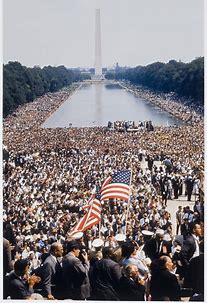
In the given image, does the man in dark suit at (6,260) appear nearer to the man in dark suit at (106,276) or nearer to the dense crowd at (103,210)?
the dense crowd at (103,210)

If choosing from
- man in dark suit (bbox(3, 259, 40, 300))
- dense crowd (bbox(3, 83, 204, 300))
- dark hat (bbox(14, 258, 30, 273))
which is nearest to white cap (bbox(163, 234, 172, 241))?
dense crowd (bbox(3, 83, 204, 300))

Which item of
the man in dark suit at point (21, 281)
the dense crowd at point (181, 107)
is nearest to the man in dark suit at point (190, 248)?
the man in dark suit at point (21, 281)

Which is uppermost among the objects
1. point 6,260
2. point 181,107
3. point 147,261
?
point 181,107

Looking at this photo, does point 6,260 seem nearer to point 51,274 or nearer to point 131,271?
point 51,274

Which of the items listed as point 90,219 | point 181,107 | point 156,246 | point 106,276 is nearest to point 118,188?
point 90,219

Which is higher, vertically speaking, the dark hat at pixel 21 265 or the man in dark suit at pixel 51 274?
the dark hat at pixel 21 265

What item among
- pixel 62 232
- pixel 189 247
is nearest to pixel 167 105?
pixel 62 232
